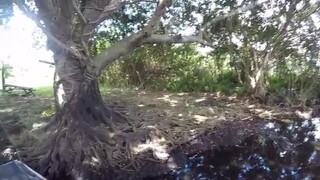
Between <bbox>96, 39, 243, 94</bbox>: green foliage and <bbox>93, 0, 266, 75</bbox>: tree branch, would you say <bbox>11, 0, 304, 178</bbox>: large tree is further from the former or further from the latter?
<bbox>96, 39, 243, 94</bbox>: green foliage

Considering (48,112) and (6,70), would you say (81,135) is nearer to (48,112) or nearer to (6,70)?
(48,112)

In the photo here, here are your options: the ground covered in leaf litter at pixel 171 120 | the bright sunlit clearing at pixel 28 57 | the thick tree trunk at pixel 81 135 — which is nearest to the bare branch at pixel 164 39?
the thick tree trunk at pixel 81 135

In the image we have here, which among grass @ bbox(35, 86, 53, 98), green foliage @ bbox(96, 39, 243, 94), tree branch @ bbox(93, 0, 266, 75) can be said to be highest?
tree branch @ bbox(93, 0, 266, 75)

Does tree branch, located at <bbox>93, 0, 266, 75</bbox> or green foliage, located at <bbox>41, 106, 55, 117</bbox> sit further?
green foliage, located at <bbox>41, 106, 55, 117</bbox>

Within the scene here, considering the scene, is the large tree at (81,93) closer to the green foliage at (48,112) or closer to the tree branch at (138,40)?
the tree branch at (138,40)

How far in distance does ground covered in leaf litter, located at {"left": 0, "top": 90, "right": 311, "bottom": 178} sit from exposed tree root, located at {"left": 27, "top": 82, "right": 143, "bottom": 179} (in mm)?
291

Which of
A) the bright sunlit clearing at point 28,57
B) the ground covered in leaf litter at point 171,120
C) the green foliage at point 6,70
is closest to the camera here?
the ground covered in leaf litter at point 171,120

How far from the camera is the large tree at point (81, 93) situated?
4.97 meters

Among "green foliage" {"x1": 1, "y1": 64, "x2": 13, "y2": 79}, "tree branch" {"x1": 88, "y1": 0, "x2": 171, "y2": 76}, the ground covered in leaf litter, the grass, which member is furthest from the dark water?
the grass

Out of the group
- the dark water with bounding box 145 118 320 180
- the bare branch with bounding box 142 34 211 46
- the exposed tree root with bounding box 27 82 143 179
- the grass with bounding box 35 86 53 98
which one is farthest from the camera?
the grass with bounding box 35 86 53 98

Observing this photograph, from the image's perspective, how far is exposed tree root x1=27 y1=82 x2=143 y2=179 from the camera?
4.88 meters

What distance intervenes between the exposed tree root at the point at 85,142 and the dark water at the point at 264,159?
0.78m

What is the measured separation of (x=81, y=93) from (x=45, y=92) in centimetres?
498

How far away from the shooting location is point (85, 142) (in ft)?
17.2
